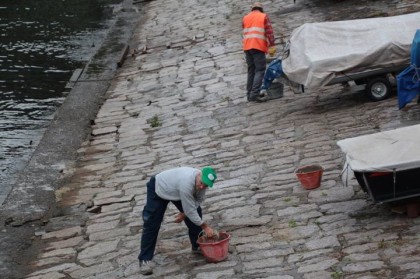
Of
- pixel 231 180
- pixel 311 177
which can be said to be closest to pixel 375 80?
pixel 231 180

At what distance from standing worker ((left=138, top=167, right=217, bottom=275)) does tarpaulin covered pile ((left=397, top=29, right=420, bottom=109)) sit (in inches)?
203

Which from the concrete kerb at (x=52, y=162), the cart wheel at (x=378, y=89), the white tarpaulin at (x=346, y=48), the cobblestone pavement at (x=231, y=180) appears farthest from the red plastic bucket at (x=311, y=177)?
the concrete kerb at (x=52, y=162)

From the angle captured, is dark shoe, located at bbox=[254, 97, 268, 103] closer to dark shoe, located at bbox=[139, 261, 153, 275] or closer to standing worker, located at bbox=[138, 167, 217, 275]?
standing worker, located at bbox=[138, 167, 217, 275]

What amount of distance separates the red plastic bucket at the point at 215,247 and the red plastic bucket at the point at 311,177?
211 cm

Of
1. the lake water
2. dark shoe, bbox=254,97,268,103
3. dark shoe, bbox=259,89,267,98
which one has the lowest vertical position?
the lake water

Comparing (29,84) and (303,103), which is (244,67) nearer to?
(303,103)

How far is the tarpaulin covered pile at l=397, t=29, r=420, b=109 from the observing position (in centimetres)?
1326

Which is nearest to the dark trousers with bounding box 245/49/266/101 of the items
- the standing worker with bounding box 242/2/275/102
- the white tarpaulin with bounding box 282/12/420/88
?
the standing worker with bounding box 242/2/275/102

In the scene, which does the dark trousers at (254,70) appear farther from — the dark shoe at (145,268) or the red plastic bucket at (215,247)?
the dark shoe at (145,268)

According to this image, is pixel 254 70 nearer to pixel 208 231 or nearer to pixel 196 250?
pixel 196 250

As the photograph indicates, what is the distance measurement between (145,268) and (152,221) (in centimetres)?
62

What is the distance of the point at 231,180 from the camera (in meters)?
12.8

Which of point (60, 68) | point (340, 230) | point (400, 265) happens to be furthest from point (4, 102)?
point (400, 265)

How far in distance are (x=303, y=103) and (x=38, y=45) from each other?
11.4 meters
